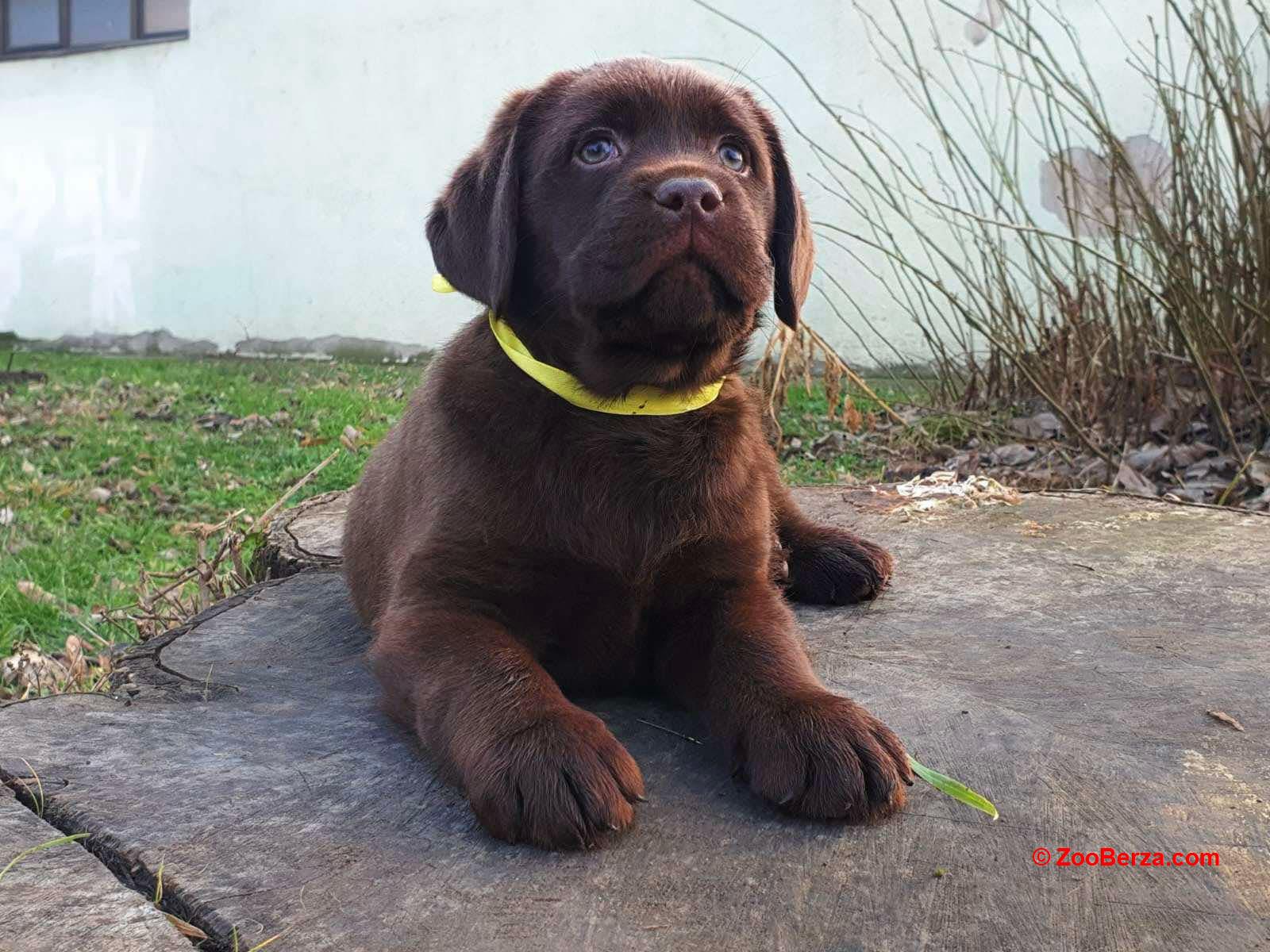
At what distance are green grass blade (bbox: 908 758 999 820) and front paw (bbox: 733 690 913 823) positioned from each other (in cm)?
2

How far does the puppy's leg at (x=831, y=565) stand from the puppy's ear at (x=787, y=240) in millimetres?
581

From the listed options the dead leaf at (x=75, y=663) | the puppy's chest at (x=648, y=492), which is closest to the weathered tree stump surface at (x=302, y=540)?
the dead leaf at (x=75, y=663)

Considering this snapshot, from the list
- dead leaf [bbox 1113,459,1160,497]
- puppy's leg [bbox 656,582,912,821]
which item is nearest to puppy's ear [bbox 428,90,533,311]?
puppy's leg [bbox 656,582,912,821]

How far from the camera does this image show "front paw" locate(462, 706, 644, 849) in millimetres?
1555

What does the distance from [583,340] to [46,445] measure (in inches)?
210

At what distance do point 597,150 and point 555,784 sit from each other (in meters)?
1.19

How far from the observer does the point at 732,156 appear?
2357mm

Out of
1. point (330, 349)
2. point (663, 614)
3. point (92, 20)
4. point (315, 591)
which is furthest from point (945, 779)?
point (92, 20)

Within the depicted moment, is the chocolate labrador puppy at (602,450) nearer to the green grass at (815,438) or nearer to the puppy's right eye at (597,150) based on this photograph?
the puppy's right eye at (597,150)

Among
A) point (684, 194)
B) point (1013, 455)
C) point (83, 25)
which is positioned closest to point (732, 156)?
point (684, 194)

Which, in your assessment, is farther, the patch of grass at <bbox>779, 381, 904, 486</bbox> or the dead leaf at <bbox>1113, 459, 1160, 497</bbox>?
the patch of grass at <bbox>779, 381, 904, 486</bbox>

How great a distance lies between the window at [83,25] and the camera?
1182cm

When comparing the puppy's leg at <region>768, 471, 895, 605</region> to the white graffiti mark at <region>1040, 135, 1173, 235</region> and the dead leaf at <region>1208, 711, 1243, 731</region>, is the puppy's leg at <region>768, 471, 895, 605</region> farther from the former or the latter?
the white graffiti mark at <region>1040, 135, 1173, 235</region>

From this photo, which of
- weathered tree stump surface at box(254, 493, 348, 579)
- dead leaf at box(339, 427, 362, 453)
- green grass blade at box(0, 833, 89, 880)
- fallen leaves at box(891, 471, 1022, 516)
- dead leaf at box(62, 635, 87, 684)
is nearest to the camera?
green grass blade at box(0, 833, 89, 880)
